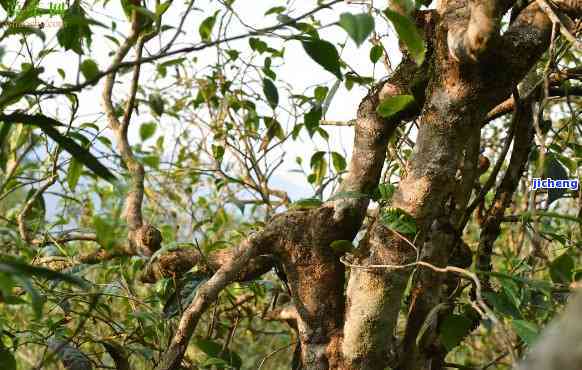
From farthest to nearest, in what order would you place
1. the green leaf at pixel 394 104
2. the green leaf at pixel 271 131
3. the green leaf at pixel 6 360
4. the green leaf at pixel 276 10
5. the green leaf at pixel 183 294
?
1. the green leaf at pixel 271 131
2. the green leaf at pixel 276 10
3. the green leaf at pixel 183 294
4. the green leaf at pixel 394 104
5. the green leaf at pixel 6 360

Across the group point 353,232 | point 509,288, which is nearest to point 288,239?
point 353,232

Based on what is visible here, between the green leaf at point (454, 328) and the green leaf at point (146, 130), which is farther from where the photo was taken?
the green leaf at point (146, 130)

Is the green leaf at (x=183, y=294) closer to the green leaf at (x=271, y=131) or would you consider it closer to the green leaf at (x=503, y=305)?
the green leaf at (x=503, y=305)

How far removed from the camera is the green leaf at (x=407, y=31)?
0.59 meters

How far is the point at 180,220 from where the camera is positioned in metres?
2.78

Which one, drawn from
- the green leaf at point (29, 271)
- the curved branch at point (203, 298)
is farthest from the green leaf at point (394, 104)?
the green leaf at point (29, 271)

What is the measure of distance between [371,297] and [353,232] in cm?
14

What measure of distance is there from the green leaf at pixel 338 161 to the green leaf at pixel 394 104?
0.64 meters

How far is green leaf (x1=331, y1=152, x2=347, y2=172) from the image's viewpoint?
1548mm

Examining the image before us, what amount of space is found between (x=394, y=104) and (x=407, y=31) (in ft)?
0.98

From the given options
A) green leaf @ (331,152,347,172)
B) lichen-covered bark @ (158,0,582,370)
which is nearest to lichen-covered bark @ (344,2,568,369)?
lichen-covered bark @ (158,0,582,370)

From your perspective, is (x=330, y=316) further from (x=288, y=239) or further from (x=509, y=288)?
(x=509, y=288)

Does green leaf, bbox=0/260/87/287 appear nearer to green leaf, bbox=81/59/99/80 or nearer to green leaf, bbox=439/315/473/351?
green leaf, bbox=81/59/99/80

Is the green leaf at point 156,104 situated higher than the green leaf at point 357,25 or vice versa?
the green leaf at point 156,104
